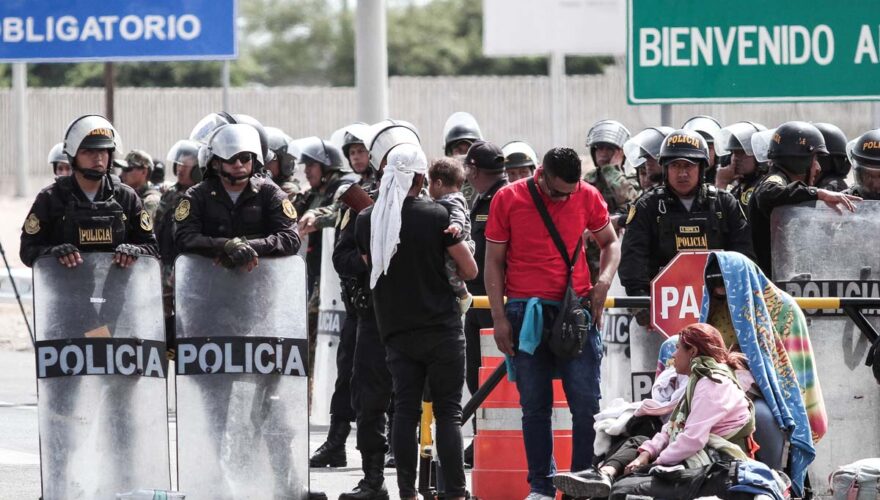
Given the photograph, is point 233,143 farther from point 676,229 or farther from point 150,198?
point 150,198

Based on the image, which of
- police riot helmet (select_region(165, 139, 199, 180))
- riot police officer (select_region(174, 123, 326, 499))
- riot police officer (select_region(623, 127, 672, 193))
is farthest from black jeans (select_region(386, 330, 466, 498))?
police riot helmet (select_region(165, 139, 199, 180))

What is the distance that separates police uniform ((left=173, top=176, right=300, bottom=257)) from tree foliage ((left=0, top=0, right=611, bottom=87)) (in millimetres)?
45090

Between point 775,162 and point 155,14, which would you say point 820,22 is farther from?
point 155,14

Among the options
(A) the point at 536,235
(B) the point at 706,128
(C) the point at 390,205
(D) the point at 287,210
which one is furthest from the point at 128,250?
(B) the point at 706,128

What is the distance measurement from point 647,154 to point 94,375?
4.38 meters

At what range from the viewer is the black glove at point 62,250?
8531 mm

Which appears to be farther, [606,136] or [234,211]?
[606,136]

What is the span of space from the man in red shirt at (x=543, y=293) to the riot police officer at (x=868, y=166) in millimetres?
2004

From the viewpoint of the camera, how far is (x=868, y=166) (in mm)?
10094

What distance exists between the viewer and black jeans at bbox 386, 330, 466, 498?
28.1 feet

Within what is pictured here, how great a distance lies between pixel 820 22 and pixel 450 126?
295 cm

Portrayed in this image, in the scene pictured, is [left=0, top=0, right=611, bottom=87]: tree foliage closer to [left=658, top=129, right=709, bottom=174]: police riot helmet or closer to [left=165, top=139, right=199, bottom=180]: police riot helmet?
[left=165, top=139, right=199, bottom=180]: police riot helmet

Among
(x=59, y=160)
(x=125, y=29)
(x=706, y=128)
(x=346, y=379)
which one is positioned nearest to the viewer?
(x=346, y=379)

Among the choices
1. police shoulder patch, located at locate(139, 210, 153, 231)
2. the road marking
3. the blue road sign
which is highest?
the blue road sign
